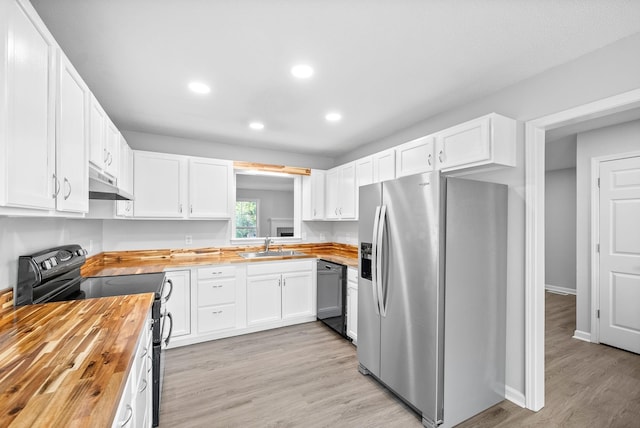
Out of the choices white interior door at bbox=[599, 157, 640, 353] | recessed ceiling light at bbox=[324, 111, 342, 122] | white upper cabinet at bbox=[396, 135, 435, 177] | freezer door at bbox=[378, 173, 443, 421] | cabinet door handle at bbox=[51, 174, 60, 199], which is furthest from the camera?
white interior door at bbox=[599, 157, 640, 353]

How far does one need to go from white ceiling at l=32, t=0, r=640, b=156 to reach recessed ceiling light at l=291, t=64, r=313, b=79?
0.05 metres

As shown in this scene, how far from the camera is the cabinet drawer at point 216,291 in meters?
3.28

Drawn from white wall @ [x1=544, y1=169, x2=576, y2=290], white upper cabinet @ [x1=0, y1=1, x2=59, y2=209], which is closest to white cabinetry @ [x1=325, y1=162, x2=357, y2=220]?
white upper cabinet @ [x1=0, y1=1, x2=59, y2=209]

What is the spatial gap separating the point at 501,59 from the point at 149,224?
390 cm

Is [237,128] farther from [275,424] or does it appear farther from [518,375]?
[518,375]

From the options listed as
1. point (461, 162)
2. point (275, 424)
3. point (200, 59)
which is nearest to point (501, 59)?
point (461, 162)

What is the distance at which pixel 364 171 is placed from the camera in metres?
3.51

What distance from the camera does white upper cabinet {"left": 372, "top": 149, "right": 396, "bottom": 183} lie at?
3027mm

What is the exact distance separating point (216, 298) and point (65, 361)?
7.84ft

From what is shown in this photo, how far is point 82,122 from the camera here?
62.7 inches

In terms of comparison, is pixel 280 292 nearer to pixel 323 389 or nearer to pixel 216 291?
pixel 216 291

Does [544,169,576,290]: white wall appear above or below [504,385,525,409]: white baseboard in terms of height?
above

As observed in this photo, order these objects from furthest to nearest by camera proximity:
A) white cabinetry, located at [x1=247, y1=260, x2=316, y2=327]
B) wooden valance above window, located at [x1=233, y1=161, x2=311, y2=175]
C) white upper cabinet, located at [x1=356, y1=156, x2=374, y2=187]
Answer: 1. wooden valance above window, located at [x1=233, y1=161, x2=311, y2=175]
2. white cabinetry, located at [x1=247, y1=260, x2=316, y2=327]
3. white upper cabinet, located at [x1=356, y1=156, x2=374, y2=187]

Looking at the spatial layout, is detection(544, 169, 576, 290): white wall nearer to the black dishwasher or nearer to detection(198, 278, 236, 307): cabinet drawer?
the black dishwasher
